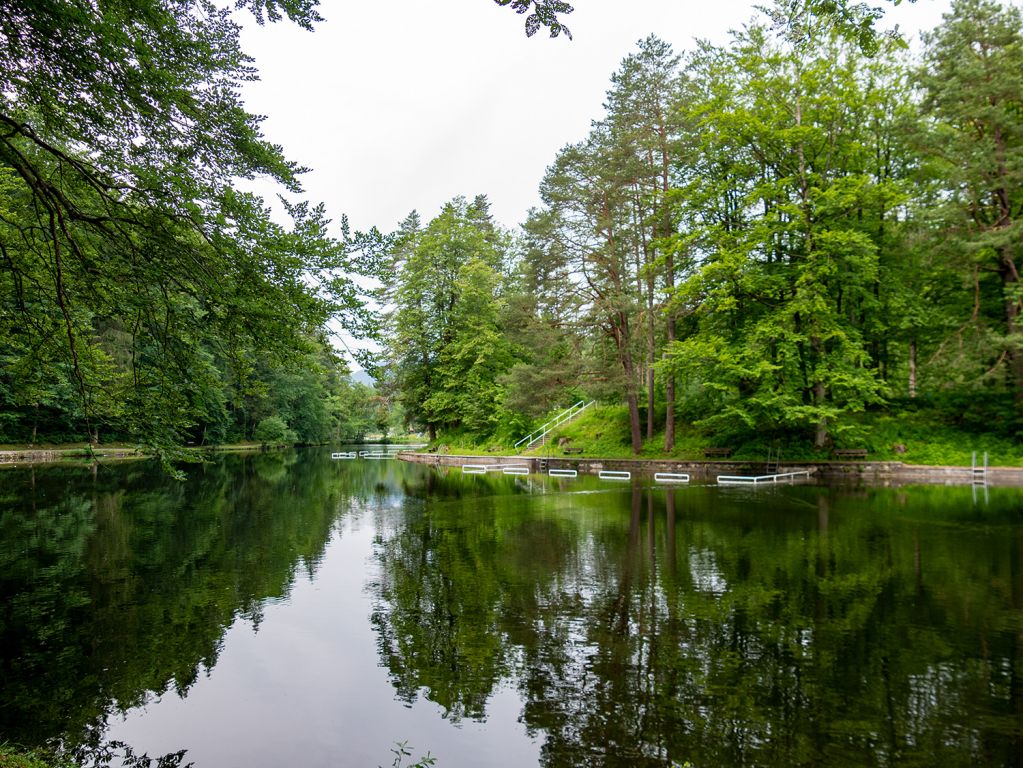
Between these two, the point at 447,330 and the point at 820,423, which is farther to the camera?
the point at 447,330

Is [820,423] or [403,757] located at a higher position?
[820,423]

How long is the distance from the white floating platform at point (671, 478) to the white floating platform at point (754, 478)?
1.19 metres

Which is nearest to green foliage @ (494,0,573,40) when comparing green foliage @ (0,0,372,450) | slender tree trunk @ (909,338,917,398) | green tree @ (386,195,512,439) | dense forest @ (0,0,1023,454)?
dense forest @ (0,0,1023,454)

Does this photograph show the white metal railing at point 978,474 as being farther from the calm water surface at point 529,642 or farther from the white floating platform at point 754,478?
the calm water surface at point 529,642

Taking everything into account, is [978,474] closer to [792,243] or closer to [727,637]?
[792,243]

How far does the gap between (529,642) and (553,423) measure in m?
27.8

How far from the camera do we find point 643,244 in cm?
2747


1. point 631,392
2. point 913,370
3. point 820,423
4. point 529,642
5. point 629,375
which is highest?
point 913,370

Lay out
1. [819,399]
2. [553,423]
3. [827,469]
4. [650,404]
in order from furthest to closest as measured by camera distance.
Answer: [553,423] < [650,404] < [819,399] < [827,469]

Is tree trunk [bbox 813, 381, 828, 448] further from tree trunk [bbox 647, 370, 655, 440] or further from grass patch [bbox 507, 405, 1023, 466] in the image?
tree trunk [bbox 647, 370, 655, 440]

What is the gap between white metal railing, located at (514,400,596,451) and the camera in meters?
32.7

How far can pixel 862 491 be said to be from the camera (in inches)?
701

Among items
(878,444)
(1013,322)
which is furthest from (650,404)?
(1013,322)

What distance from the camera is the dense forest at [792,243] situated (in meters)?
21.0
